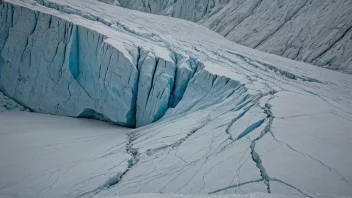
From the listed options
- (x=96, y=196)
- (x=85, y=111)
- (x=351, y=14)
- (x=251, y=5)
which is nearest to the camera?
(x=96, y=196)

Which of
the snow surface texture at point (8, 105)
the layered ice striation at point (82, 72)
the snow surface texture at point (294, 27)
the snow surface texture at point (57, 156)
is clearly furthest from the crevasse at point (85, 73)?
the snow surface texture at point (294, 27)

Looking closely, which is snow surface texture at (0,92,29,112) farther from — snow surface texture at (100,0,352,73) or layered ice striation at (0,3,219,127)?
snow surface texture at (100,0,352,73)

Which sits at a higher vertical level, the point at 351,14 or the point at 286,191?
the point at 351,14

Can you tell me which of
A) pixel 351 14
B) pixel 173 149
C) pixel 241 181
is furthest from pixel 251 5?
pixel 241 181

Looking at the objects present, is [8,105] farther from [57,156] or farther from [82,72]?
[57,156]

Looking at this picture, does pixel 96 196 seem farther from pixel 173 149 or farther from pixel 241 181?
pixel 241 181

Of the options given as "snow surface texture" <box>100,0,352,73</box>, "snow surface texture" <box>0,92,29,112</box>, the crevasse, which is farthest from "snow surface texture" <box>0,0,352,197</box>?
"snow surface texture" <box>100,0,352,73</box>
